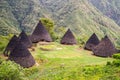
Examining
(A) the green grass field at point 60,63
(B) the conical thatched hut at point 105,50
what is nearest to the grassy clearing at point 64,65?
(A) the green grass field at point 60,63

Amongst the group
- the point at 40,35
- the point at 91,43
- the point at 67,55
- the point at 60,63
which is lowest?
the point at 60,63

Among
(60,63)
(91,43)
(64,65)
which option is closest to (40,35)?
(91,43)

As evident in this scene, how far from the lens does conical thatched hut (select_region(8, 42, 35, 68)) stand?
40188mm

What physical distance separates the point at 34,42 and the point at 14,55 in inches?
613

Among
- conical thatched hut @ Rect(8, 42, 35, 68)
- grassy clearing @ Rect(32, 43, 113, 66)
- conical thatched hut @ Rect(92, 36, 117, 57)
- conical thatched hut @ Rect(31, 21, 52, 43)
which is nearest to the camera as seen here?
conical thatched hut @ Rect(8, 42, 35, 68)

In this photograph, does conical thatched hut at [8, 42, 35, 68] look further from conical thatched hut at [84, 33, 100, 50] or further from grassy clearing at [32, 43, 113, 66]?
conical thatched hut at [84, 33, 100, 50]

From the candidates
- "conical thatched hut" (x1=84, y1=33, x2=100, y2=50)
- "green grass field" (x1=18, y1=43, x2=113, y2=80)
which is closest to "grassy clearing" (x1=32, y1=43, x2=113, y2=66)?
"green grass field" (x1=18, y1=43, x2=113, y2=80)

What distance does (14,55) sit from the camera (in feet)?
133

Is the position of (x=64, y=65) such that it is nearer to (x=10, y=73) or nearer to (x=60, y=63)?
(x=60, y=63)

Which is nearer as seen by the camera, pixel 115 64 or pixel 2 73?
pixel 2 73

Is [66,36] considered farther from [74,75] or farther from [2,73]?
[2,73]

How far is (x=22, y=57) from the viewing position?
40.6 meters

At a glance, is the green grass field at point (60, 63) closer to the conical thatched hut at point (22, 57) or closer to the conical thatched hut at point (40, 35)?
the conical thatched hut at point (22, 57)

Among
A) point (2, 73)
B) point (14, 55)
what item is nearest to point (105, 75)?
point (2, 73)
